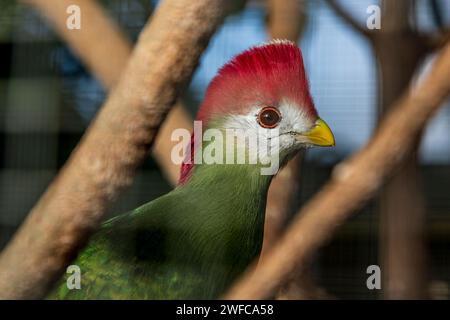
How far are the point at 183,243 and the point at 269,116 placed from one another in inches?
9.8

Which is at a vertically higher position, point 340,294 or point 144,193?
point 144,193

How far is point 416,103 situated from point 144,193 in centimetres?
49

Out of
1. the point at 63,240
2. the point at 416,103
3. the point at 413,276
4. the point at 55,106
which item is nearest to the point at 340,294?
the point at 413,276

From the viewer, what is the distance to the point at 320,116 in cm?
108

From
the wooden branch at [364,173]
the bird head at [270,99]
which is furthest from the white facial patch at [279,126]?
the wooden branch at [364,173]

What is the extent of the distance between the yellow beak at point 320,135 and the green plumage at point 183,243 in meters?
0.11

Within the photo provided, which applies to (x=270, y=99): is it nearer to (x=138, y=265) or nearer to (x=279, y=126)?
(x=279, y=126)

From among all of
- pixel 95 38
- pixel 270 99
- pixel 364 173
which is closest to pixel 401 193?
pixel 364 173

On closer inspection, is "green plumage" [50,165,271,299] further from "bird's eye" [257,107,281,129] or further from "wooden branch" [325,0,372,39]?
"wooden branch" [325,0,372,39]

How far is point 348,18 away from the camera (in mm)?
1072

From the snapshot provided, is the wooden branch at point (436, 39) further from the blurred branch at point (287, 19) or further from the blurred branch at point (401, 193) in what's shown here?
the blurred branch at point (287, 19)

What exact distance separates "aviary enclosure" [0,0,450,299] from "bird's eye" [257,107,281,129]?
74 millimetres

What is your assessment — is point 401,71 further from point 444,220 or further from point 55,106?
point 55,106

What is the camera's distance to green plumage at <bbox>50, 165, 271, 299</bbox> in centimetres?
107
